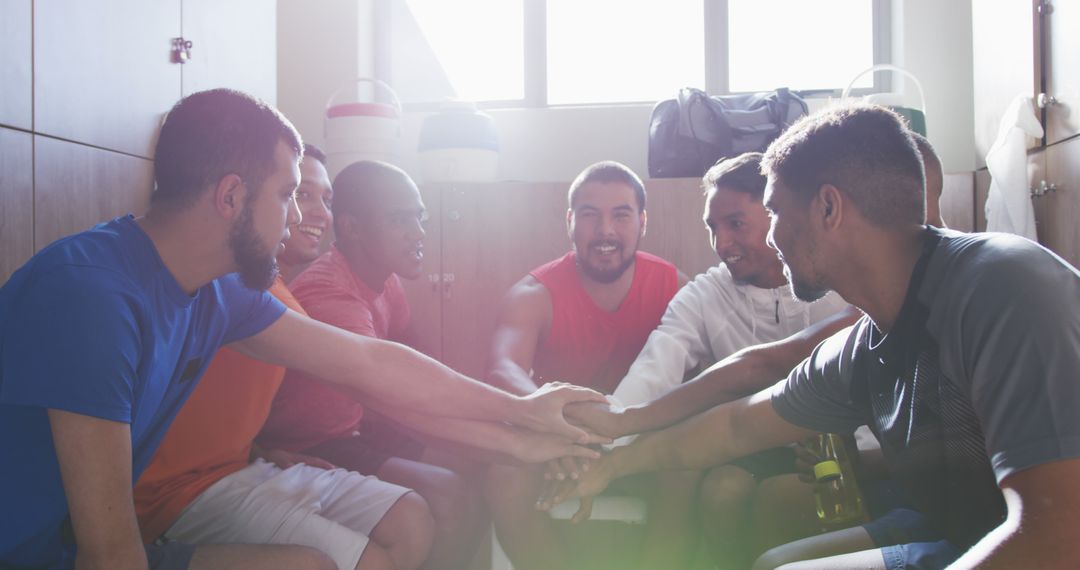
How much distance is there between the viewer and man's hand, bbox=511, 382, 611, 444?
1845 mm

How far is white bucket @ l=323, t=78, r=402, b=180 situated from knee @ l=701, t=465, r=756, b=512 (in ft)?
6.70

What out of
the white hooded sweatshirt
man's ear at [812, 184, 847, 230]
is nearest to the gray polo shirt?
man's ear at [812, 184, 847, 230]

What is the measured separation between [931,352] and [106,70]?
210 cm

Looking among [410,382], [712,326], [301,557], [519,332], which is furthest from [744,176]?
[301,557]

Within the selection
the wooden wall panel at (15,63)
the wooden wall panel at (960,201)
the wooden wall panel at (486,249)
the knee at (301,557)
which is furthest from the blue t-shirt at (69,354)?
the wooden wall panel at (960,201)

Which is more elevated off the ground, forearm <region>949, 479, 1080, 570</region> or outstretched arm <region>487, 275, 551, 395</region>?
outstretched arm <region>487, 275, 551, 395</region>

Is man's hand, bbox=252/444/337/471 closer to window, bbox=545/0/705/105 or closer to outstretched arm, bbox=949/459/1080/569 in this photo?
outstretched arm, bbox=949/459/1080/569

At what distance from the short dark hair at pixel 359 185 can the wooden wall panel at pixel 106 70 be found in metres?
0.56

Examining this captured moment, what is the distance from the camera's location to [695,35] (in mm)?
3797

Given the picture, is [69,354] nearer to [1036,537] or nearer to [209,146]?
[209,146]

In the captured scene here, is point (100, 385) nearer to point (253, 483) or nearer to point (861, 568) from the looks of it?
point (253, 483)

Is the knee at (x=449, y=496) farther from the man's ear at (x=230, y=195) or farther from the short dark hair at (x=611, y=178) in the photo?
the short dark hair at (x=611, y=178)

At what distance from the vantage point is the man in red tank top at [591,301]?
2418mm

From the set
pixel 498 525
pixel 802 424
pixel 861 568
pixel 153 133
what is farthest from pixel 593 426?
pixel 153 133
